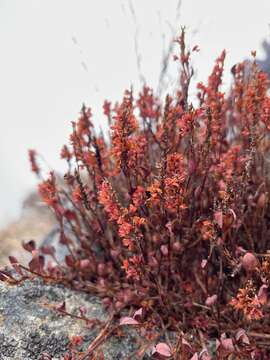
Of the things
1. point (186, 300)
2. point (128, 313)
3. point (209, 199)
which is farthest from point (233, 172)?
point (128, 313)

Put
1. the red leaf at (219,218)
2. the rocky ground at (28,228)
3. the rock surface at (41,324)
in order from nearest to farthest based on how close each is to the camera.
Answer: the red leaf at (219,218) → the rock surface at (41,324) → the rocky ground at (28,228)

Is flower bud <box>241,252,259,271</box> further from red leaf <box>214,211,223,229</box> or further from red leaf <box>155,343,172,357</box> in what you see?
red leaf <box>155,343,172,357</box>

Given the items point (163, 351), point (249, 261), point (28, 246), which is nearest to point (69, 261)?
point (28, 246)

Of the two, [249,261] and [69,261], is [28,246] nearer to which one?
[69,261]

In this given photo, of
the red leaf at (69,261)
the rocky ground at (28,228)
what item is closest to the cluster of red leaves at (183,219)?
the red leaf at (69,261)

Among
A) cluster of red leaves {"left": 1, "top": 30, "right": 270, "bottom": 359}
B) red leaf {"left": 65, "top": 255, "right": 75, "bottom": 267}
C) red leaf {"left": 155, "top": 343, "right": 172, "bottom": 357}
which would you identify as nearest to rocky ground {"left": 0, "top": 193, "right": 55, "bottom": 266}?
red leaf {"left": 65, "top": 255, "right": 75, "bottom": 267}

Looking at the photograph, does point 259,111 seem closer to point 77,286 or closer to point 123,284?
point 123,284

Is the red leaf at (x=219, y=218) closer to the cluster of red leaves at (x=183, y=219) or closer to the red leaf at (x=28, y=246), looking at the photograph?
the cluster of red leaves at (x=183, y=219)
